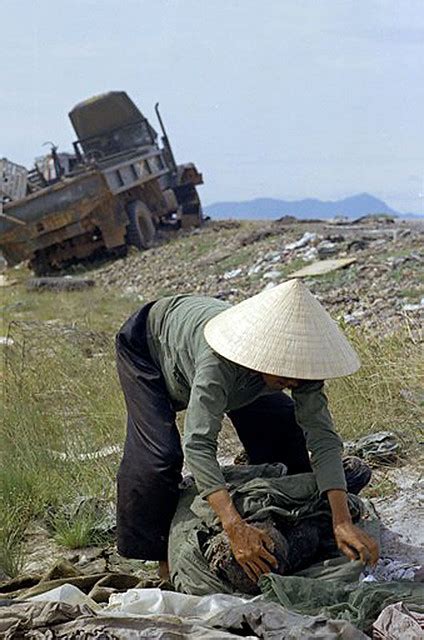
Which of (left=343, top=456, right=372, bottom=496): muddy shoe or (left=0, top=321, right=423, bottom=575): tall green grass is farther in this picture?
(left=0, top=321, right=423, bottom=575): tall green grass

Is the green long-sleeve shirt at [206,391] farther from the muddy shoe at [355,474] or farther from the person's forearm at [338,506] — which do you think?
the muddy shoe at [355,474]

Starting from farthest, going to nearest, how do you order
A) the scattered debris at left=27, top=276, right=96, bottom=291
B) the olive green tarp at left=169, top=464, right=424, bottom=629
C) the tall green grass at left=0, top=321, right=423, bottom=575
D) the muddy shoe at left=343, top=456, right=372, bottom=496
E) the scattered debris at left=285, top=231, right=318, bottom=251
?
the scattered debris at left=27, top=276, right=96, bottom=291 → the scattered debris at left=285, top=231, right=318, bottom=251 → the tall green grass at left=0, top=321, right=423, bottom=575 → the muddy shoe at left=343, top=456, right=372, bottom=496 → the olive green tarp at left=169, top=464, right=424, bottom=629

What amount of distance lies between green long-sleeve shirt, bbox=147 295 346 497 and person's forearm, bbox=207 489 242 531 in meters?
0.02

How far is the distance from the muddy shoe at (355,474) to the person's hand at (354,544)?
1.59ft

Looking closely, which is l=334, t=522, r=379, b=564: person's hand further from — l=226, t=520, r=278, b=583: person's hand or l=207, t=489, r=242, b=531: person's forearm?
l=207, t=489, r=242, b=531: person's forearm

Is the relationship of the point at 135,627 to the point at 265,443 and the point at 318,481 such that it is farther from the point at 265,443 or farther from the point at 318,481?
the point at 265,443

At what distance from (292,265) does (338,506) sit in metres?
9.50

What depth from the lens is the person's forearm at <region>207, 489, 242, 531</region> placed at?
2.92 meters

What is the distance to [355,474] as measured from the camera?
141 inches

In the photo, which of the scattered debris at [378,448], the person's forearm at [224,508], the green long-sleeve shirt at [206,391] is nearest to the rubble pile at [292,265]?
the scattered debris at [378,448]

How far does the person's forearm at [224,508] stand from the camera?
2920 millimetres

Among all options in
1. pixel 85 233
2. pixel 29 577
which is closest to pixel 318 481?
pixel 29 577

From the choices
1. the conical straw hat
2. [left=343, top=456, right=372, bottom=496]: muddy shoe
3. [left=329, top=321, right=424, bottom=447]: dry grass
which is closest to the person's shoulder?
the conical straw hat

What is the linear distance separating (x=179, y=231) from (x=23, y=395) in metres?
13.5
